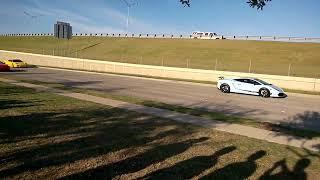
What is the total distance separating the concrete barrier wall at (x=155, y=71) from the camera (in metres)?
32.4

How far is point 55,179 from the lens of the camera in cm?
703

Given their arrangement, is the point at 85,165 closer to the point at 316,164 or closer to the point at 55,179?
the point at 55,179

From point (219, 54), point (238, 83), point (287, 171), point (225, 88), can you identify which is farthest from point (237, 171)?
point (219, 54)

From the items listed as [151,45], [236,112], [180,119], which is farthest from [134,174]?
[151,45]

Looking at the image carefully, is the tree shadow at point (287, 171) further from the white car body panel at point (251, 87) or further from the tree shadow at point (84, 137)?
the white car body panel at point (251, 87)

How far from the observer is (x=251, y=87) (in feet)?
89.1

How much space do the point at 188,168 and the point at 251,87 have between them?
19.8m

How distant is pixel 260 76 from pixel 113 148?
2748cm

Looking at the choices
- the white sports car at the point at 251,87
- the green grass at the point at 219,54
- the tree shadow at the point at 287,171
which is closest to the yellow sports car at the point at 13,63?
the green grass at the point at 219,54

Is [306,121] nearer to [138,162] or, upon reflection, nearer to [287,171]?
[287,171]

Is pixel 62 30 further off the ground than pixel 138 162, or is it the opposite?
pixel 62 30

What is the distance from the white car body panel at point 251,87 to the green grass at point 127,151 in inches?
567

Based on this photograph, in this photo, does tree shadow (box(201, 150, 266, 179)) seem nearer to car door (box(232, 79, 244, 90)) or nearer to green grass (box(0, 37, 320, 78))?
car door (box(232, 79, 244, 90))

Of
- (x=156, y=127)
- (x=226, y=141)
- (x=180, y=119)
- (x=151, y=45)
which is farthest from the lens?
(x=151, y=45)
